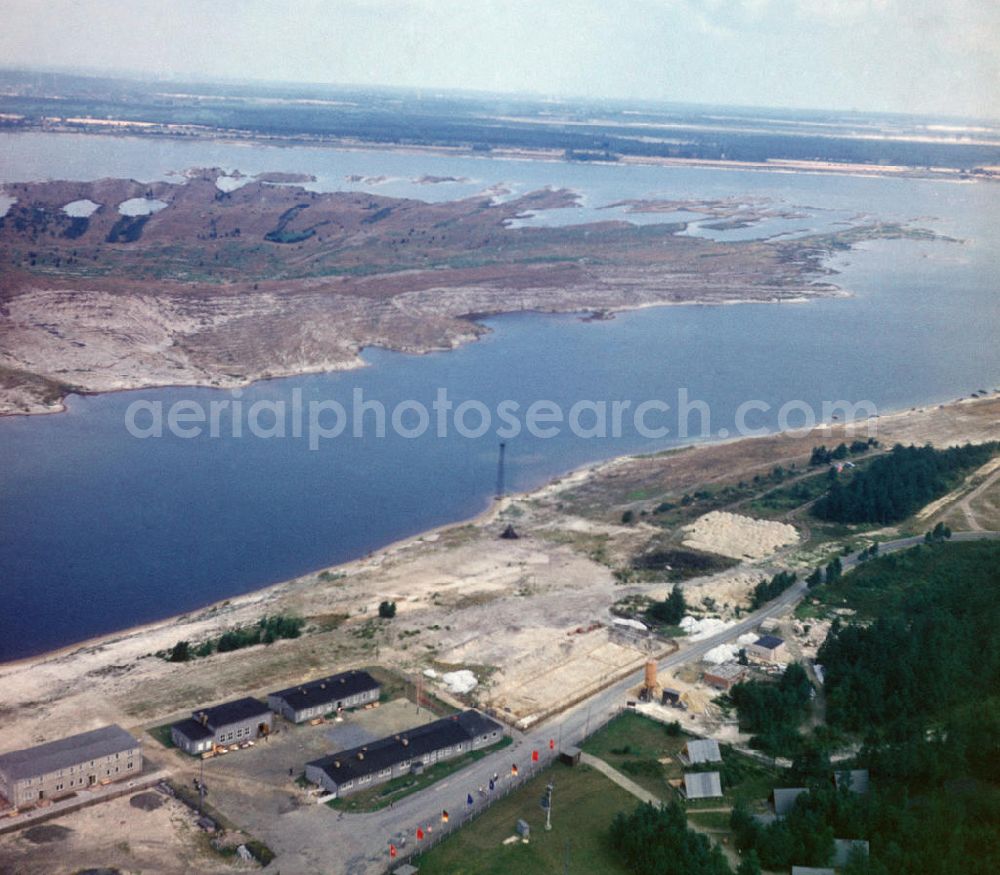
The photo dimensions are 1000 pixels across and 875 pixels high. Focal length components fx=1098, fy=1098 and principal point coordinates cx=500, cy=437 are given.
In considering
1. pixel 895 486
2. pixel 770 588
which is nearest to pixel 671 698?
pixel 770 588

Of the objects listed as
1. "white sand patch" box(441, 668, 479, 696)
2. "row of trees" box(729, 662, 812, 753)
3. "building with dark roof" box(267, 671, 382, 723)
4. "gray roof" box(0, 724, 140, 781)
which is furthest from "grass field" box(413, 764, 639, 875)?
"gray roof" box(0, 724, 140, 781)

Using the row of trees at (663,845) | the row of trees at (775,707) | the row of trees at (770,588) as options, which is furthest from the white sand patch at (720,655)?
the row of trees at (663,845)

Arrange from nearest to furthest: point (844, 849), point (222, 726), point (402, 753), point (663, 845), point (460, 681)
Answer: point (844, 849)
point (663, 845)
point (402, 753)
point (222, 726)
point (460, 681)

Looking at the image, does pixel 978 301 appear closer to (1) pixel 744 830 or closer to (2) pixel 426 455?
(2) pixel 426 455

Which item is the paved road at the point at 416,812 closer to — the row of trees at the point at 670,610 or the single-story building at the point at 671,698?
the single-story building at the point at 671,698

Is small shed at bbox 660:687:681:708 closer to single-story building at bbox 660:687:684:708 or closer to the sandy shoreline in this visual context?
single-story building at bbox 660:687:684:708

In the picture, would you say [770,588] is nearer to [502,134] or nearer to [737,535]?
[737,535]
